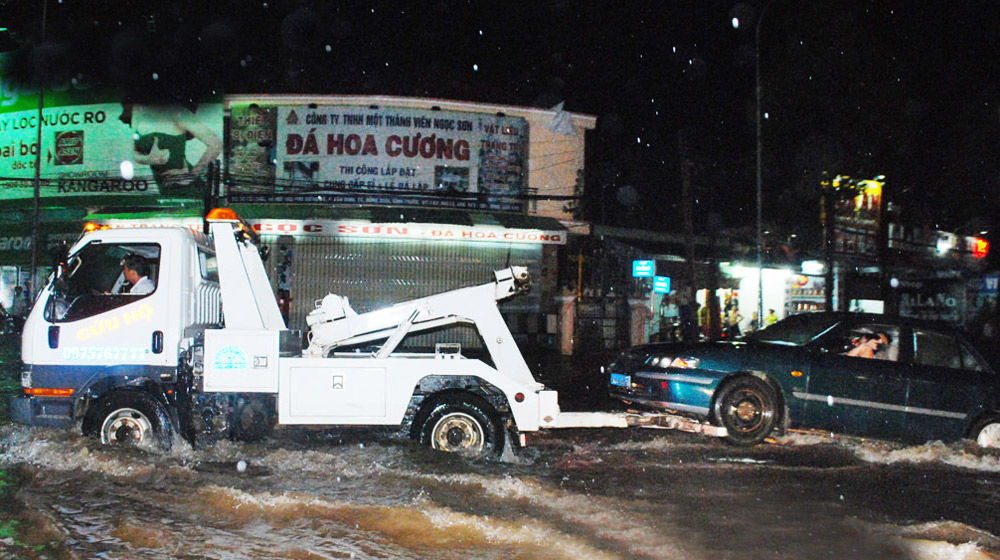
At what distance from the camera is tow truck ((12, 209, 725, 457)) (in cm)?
743

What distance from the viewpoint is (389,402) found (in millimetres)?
7531

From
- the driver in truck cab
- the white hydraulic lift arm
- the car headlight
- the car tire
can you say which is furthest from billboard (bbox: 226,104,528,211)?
the car tire

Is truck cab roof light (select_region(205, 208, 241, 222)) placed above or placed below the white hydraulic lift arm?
above

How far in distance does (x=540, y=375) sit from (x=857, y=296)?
1340 centimetres

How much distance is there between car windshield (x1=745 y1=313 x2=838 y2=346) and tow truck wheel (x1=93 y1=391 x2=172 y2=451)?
651 cm

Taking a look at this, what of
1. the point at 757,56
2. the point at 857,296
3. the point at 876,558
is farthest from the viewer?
the point at 857,296

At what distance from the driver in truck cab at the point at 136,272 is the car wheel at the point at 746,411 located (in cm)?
599

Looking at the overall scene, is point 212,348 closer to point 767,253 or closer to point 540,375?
point 540,375

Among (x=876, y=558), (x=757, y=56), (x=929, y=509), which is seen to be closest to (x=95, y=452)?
(x=876, y=558)

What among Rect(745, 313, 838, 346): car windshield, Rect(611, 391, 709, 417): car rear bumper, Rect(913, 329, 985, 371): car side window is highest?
Rect(745, 313, 838, 346): car windshield

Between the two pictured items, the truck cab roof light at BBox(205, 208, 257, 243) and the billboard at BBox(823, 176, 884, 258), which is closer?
the truck cab roof light at BBox(205, 208, 257, 243)

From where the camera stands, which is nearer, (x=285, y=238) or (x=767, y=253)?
(x=285, y=238)

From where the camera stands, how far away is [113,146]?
2281 centimetres

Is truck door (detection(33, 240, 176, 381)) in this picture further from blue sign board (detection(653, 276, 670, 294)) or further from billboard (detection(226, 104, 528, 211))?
blue sign board (detection(653, 276, 670, 294))
